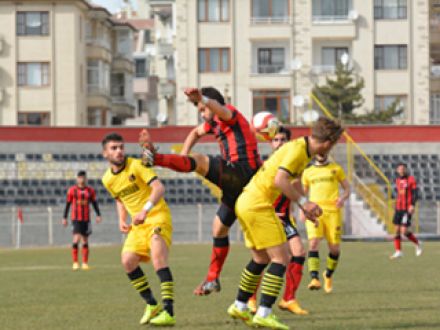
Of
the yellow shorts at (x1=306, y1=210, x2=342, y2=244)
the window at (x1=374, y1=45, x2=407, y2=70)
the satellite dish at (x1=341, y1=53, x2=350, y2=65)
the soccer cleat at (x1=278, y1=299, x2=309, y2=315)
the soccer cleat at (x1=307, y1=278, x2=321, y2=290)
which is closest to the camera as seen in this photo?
the soccer cleat at (x1=278, y1=299, x2=309, y2=315)

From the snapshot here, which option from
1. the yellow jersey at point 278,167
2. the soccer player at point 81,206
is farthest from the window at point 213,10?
the yellow jersey at point 278,167

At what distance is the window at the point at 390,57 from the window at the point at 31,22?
1744 centimetres

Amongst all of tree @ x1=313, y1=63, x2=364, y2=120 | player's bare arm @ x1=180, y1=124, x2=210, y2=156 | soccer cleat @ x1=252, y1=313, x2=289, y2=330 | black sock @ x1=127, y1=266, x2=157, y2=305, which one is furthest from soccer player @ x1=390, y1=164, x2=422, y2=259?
tree @ x1=313, y1=63, x2=364, y2=120

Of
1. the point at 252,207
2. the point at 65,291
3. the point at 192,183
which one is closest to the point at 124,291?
the point at 65,291

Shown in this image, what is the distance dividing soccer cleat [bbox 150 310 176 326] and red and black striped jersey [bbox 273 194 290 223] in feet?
9.03

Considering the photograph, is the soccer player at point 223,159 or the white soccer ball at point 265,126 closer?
the soccer player at point 223,159

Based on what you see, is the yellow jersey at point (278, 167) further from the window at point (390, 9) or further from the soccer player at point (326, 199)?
the window at point (390, 9)

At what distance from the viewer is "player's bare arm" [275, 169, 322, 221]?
9711 mm

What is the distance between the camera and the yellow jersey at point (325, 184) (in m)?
16.4

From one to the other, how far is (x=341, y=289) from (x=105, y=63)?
170 feet

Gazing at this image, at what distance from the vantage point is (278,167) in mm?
10016

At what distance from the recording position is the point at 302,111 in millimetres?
55500

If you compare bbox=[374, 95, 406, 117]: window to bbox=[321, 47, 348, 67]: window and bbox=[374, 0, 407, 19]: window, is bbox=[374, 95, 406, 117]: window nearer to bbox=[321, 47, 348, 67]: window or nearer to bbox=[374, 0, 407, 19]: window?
bbox=[321, 47, 348, 67]: window

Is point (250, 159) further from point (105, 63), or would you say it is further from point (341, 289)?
point (105, 63)
